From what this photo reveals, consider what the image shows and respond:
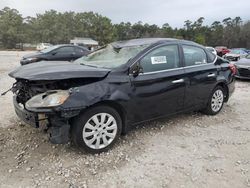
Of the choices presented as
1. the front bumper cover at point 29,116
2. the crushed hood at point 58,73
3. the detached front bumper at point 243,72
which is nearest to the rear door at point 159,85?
the crushed hood at point 58,73

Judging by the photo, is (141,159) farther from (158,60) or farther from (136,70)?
(158,60)

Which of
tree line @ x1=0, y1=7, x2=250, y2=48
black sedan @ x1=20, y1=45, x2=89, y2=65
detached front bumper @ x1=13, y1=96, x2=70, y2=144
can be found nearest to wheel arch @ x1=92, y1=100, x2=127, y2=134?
detached front bumper @ x1=13, y1=96, x2=70, y2=144

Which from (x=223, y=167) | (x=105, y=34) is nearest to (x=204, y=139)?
(x=223, y=167)

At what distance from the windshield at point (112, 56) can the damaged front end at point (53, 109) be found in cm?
56

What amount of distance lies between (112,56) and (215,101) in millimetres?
2273

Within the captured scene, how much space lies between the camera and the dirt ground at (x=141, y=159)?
115 inches

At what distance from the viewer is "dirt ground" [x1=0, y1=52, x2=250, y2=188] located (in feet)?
9.57

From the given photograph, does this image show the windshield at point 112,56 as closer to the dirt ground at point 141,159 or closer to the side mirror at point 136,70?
the side mirror at point 136,70

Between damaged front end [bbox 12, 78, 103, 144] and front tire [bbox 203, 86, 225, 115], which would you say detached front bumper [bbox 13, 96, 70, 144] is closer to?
damaged front end [bbox 12, 78, 103, 144]

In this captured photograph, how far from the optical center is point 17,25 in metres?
57.5

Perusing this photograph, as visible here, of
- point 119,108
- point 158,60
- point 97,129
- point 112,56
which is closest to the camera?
point 97,129

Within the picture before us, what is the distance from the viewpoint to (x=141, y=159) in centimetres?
338

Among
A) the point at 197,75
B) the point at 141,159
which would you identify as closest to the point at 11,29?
the point at 197,75

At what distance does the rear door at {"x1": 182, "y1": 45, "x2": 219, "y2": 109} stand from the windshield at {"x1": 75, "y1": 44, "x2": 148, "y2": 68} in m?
0.94
